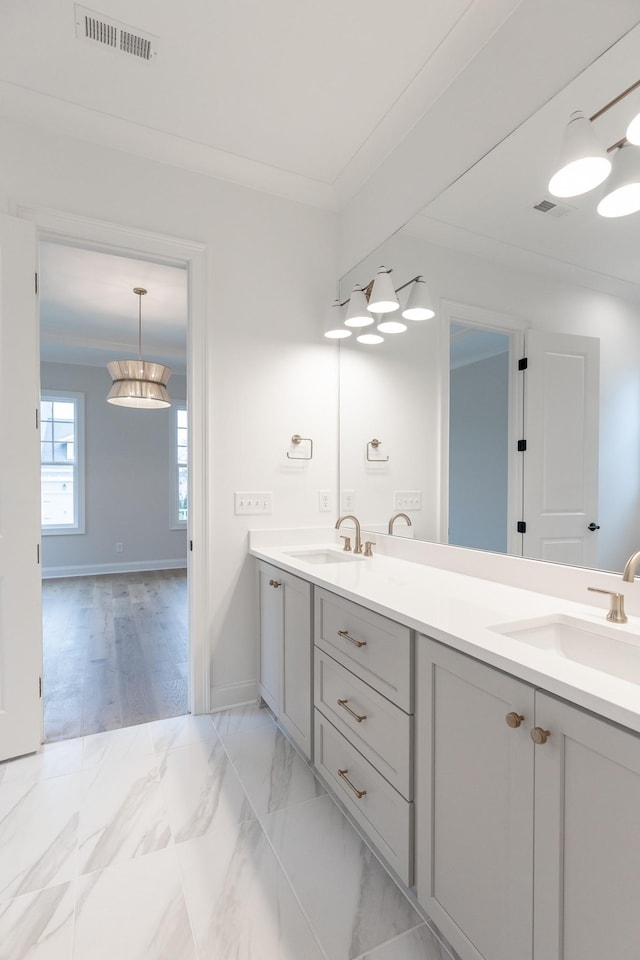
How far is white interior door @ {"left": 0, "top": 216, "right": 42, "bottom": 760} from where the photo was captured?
6.30ft

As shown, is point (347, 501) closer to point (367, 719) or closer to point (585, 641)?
point (367, 719)

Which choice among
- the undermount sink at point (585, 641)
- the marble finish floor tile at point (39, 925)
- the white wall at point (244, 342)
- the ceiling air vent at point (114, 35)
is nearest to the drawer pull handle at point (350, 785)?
the undermount sink at point (585, 641)

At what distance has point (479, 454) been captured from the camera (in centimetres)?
179

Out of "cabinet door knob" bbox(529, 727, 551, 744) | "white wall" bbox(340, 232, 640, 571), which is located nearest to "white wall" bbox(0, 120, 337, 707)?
"white wall" bbox(340, 232, 640, 571)

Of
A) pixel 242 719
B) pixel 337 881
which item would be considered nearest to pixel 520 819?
pixel 337 881

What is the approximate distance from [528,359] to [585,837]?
50.6 inches

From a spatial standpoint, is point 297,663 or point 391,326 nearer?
point 297,663

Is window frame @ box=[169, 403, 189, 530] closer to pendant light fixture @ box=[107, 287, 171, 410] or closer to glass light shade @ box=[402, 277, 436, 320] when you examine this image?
pendant light fixture @ box=[107, 287, 171, 410]

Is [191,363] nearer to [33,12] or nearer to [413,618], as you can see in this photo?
[33,12]

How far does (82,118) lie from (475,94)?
63.6 inches

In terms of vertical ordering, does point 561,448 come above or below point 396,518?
above

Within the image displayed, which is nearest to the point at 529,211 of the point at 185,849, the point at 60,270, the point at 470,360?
the point at 470,360

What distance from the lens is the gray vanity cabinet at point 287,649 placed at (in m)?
1.80

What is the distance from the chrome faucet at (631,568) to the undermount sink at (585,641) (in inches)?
6.7
